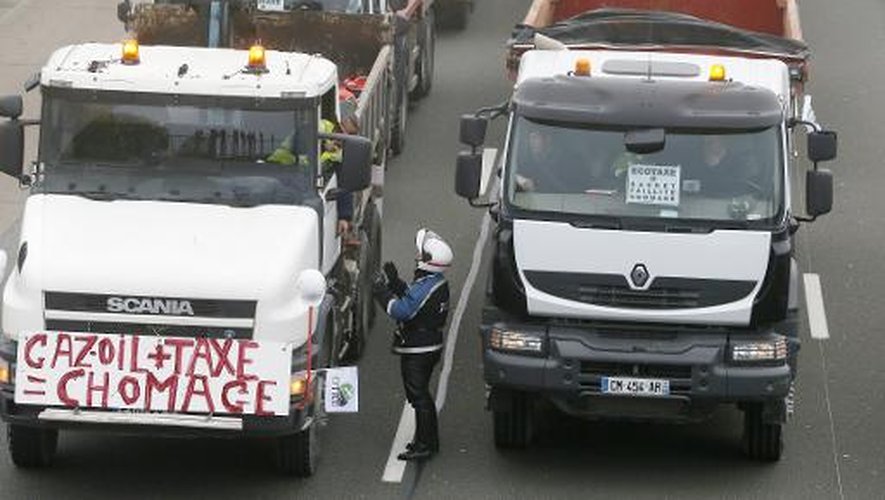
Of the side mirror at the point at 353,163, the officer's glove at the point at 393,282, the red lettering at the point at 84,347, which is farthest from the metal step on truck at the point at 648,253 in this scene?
the red lettering at the point at 84,347

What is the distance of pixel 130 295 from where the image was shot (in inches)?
570

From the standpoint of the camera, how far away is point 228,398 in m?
14.5

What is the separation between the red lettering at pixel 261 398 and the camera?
14.5 metres

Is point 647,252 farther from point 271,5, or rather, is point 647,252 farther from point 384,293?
point 271,5

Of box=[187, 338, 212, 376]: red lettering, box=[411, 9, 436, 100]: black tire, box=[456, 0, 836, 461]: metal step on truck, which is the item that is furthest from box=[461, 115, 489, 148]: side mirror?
box=[411, 9, 436, 100]: black tire

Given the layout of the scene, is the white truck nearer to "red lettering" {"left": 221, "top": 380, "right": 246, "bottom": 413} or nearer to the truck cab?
"red lettering" {"left": 221, "top": 380, "right": 246, "bottom": 413}

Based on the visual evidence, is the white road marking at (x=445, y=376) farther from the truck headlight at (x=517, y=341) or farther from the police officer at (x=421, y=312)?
the truck headlight at (x=517, y=341)

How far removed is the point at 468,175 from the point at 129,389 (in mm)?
3083

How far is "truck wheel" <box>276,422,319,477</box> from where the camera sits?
15.3 meters

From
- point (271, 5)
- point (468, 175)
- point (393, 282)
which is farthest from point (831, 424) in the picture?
point (271, 5)

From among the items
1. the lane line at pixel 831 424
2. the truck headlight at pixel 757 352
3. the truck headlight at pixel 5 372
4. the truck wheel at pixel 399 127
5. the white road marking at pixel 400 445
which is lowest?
the white road marking at pixel 400 445

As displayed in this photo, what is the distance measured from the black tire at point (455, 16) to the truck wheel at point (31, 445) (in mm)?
15941

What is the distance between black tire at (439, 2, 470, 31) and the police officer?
15182 mm

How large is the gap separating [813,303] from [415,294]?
5.59m
